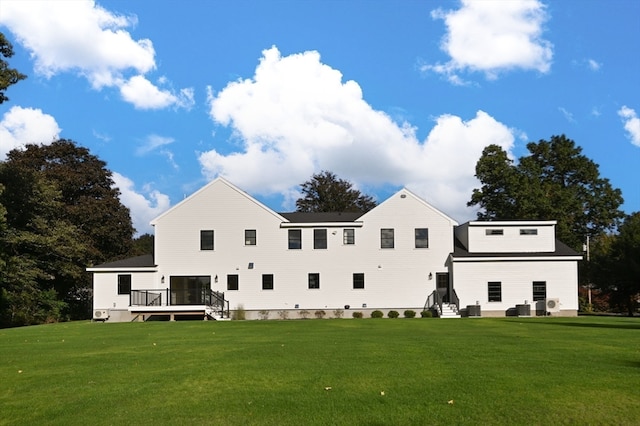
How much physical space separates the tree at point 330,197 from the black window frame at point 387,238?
25215 mm

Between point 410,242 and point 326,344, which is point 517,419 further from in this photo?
point 410,242

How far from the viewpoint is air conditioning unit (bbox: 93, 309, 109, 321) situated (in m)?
38.3

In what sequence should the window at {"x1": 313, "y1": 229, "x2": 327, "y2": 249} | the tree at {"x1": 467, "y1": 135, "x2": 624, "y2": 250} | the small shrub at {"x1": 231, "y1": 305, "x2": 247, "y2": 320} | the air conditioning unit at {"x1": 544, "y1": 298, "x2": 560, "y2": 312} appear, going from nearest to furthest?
1. the air conditioning unit at {"x1": 544, "y1": 298, "x2": 560, "y2": 312}
2. the small shrub at {"x1": 231, "y1": 305, "x2": 247, "y2": 320}
3. the window at {"x1": 313, "y1": 229, "x2": 327, "y2": 249}
4. the tree at {"x1": 467, "y1": 135, "x2": 624, "y2": 250}

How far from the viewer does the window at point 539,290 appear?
3891 centimetres

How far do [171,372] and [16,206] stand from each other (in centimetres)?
3278

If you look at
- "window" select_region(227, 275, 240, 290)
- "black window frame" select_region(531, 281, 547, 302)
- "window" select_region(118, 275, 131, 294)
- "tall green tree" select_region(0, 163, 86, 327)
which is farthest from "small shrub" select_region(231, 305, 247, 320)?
"black window frame" select_region(531, 281, 547, 302)

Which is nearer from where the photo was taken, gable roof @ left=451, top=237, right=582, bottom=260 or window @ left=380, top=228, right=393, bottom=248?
gable roof @ left=451, top=237, right=582, bottom=260

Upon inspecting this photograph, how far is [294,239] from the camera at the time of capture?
40.2 m

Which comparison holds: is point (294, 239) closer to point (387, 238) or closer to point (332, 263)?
point (332, 263)

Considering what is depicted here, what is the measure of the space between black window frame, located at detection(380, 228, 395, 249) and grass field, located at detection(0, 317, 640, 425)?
24651 millimetres

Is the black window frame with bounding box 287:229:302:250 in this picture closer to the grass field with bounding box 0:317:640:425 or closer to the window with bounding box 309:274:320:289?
the window with bounding box 309:274:320:289

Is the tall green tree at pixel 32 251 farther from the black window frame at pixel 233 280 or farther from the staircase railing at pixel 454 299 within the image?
the staircase railing at pixel 454 299

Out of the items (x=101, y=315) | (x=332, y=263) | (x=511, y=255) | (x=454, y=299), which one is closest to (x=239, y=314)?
(x=332, y=263)

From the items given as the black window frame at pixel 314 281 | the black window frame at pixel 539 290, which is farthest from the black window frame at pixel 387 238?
the black window frame at pixel 539 290
